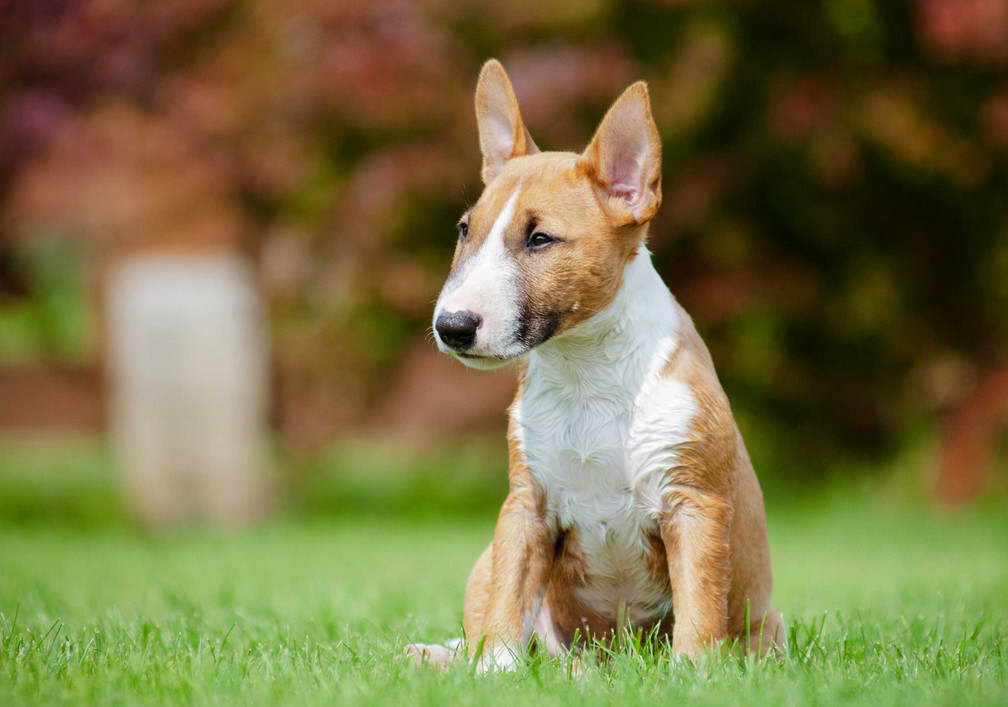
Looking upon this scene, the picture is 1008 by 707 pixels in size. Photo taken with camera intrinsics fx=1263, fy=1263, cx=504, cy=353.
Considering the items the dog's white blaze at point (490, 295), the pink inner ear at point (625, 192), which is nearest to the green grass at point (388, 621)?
the dog's white blaze at point (490, 295)

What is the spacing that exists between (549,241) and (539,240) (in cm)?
3

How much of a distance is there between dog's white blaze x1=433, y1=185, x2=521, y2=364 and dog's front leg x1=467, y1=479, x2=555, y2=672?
1.54 ft

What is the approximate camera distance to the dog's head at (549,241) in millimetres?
3305

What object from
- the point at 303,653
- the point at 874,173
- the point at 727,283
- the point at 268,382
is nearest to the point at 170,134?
the point at 268,382

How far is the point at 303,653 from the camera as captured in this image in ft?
11.9

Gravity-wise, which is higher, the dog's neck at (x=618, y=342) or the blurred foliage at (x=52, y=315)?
the dog's neck at (x=618, y=342)

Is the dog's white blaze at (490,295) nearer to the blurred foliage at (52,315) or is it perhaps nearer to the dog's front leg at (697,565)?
the dog's front leg at (697,565)

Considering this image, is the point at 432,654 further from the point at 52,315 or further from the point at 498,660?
the point at 52,315

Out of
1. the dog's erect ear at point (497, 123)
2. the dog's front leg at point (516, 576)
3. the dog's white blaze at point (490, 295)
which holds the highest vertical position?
the dog's erect ear at point (497, 123)

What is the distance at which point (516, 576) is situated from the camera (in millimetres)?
3461

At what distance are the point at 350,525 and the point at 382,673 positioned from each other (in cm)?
744

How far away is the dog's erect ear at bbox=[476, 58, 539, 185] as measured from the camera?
3.88 m

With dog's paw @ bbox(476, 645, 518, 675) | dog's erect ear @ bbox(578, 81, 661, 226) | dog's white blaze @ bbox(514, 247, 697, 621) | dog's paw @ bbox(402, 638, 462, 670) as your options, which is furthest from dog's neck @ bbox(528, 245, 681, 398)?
dog's paw @ bbox(402, 638, 462, 670)

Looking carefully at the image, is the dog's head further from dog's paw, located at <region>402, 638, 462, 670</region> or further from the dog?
dog's paw, located at <region>402, 638, 462, 670</region>
